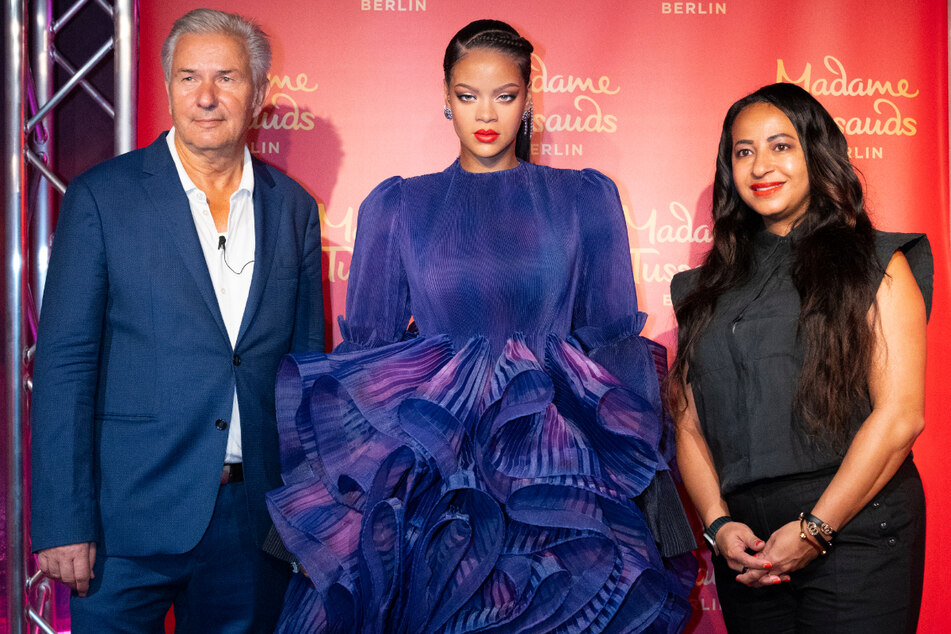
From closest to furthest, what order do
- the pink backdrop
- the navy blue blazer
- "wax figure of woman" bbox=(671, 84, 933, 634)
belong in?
1. "wax figure of woman" bbox=(671, 84, 933, 634)
2. the navy blue blazer
3. the pink backdrop

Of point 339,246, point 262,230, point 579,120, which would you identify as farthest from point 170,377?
point 579,120

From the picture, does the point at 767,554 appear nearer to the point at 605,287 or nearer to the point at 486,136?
the point at 605,287

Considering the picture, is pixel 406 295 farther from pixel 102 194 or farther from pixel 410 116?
pixel 410 116

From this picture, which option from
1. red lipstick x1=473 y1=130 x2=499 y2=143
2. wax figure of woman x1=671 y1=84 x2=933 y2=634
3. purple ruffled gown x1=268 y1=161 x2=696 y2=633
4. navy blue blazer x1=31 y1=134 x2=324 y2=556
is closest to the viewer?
purple ruffled gown x1=268 y1=161 x2=696 y2=633

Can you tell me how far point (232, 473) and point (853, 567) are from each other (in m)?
1.38

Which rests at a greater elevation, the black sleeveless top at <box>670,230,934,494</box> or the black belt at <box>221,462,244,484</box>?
the black sleeveless top at <box>670,230,934,494</box>

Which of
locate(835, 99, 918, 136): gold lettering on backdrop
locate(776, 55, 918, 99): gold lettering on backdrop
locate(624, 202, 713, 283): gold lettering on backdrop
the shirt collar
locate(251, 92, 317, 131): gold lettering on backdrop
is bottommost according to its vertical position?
locate(624, 202, 713, 283): gold lettering on backdrop

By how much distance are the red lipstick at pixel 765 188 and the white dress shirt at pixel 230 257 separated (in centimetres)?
120

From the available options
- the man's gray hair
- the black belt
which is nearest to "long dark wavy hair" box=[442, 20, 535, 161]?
the man's gray hair

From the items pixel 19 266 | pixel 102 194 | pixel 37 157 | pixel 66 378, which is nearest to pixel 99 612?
pixel 66 378

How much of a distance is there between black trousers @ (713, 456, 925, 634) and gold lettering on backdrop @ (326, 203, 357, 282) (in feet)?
4.98

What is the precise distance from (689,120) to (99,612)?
222cm

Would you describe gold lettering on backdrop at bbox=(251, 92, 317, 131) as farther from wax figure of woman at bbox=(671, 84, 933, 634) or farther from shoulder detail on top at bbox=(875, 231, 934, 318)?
shoulder detail on top at bbox=(875, 231, 934, 318)

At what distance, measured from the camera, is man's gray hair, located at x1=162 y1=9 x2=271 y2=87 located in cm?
216
